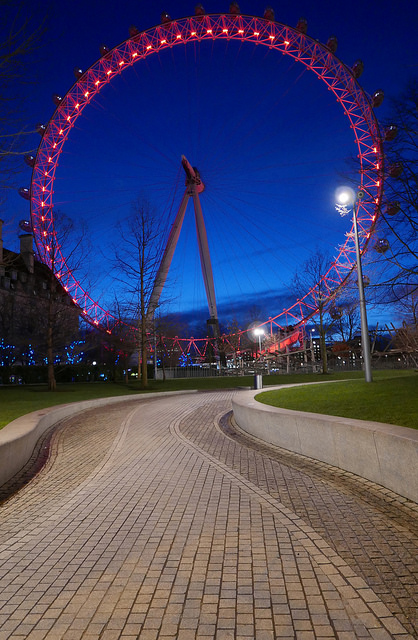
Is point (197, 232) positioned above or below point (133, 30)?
below

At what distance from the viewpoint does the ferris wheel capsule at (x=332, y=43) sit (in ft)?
111

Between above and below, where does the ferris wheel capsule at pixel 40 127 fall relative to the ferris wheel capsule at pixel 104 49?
below

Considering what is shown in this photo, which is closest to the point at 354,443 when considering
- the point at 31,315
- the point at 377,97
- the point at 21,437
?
the point at 21,437

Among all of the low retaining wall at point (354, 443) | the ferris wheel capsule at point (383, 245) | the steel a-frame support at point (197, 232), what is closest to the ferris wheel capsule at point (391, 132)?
the ferris wheel capsule at point (383, 245)

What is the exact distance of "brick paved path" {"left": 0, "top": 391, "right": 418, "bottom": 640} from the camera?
11.4 feet

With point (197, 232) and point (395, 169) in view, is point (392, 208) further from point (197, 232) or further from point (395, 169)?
point (197, 232)

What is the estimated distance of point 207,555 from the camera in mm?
4715

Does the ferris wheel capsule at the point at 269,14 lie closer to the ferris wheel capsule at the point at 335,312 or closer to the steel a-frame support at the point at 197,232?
the steel a-frame support at the point at 197,232

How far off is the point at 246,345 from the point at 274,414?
3318 inches

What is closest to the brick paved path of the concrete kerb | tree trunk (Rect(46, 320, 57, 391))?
the concrete kerb

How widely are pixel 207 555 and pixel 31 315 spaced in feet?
124

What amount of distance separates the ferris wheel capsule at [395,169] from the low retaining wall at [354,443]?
6.38 m

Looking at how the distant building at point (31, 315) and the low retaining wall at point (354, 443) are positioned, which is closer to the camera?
the low retaining wall at point (354, 443)

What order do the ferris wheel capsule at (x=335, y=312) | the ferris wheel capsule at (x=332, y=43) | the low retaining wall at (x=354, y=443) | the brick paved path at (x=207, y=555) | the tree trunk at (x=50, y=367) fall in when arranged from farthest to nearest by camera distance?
1. the ferris wheel capsule at (x=335, y=312)
2. the ferris wheel capsule at (x=332, y=43)
3. the tree trunk at (x=50, y=367)
4. the low retaining wall at (x=354, y=443)
5. the brick paved path at (x=207, y=555)
